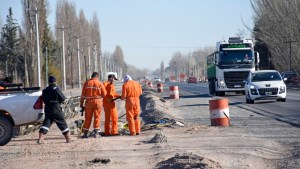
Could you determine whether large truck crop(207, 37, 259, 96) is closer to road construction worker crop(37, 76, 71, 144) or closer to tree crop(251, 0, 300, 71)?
road construction worker crop(37, 76, 71, 144)

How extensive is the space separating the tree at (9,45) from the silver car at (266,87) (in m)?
59.8

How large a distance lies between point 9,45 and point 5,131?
7843 centimetres

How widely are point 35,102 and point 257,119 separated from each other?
A: 8830mm

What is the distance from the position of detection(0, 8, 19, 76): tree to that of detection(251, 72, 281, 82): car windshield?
195 ft

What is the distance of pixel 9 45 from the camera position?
91.9 m

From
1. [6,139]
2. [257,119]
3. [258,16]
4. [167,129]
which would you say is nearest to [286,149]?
[167,129]

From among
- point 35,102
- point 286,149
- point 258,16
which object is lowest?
point 286,149

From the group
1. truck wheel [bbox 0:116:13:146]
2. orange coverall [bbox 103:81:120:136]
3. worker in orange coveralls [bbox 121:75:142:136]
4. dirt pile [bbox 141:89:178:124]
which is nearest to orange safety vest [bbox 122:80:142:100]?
worker in orange coveralls [bbox 121:75:142:136]

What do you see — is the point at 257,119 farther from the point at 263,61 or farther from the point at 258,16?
the point at 263,61

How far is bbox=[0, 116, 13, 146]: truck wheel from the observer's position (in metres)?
15.6

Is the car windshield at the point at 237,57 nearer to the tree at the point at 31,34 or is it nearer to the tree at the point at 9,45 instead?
the tree at the point at 31,34

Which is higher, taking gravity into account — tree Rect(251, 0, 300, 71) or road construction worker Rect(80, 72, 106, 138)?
tree Rect(251, 0, 300, 71)

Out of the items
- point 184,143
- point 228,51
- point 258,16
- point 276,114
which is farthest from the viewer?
point 258,16

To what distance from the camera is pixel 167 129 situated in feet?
60.5
